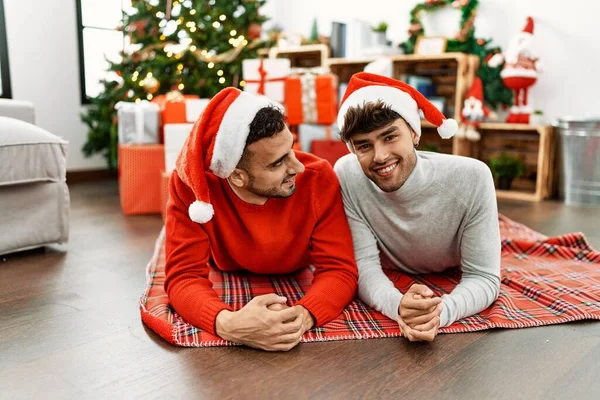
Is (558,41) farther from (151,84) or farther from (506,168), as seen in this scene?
(151,84)

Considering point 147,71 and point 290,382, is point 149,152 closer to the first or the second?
point 147,71

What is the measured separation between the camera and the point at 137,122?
106 inches

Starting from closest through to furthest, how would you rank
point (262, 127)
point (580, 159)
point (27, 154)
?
point (262, 127) < point (27, 154) < point (580, 159)

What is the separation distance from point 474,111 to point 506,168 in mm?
416

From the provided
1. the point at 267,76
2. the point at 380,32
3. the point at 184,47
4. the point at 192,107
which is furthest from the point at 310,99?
the point at 380,32

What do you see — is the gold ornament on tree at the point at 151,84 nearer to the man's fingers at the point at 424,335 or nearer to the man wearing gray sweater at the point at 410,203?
the man wearing gray sweater at the point at 410,203

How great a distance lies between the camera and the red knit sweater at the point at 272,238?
4.20 feet

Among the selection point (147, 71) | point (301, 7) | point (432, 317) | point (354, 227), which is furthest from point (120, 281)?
point (301, 7)

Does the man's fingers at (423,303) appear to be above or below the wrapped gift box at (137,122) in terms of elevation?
below

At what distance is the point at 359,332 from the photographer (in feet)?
4.05

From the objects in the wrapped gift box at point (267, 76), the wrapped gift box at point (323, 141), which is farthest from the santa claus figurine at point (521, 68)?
the wrapped gift box at point (267, 76)

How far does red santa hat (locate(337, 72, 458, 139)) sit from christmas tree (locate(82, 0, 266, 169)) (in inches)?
82.2

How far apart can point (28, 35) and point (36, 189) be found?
2060mm

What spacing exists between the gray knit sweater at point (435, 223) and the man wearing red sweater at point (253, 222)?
47 mm
